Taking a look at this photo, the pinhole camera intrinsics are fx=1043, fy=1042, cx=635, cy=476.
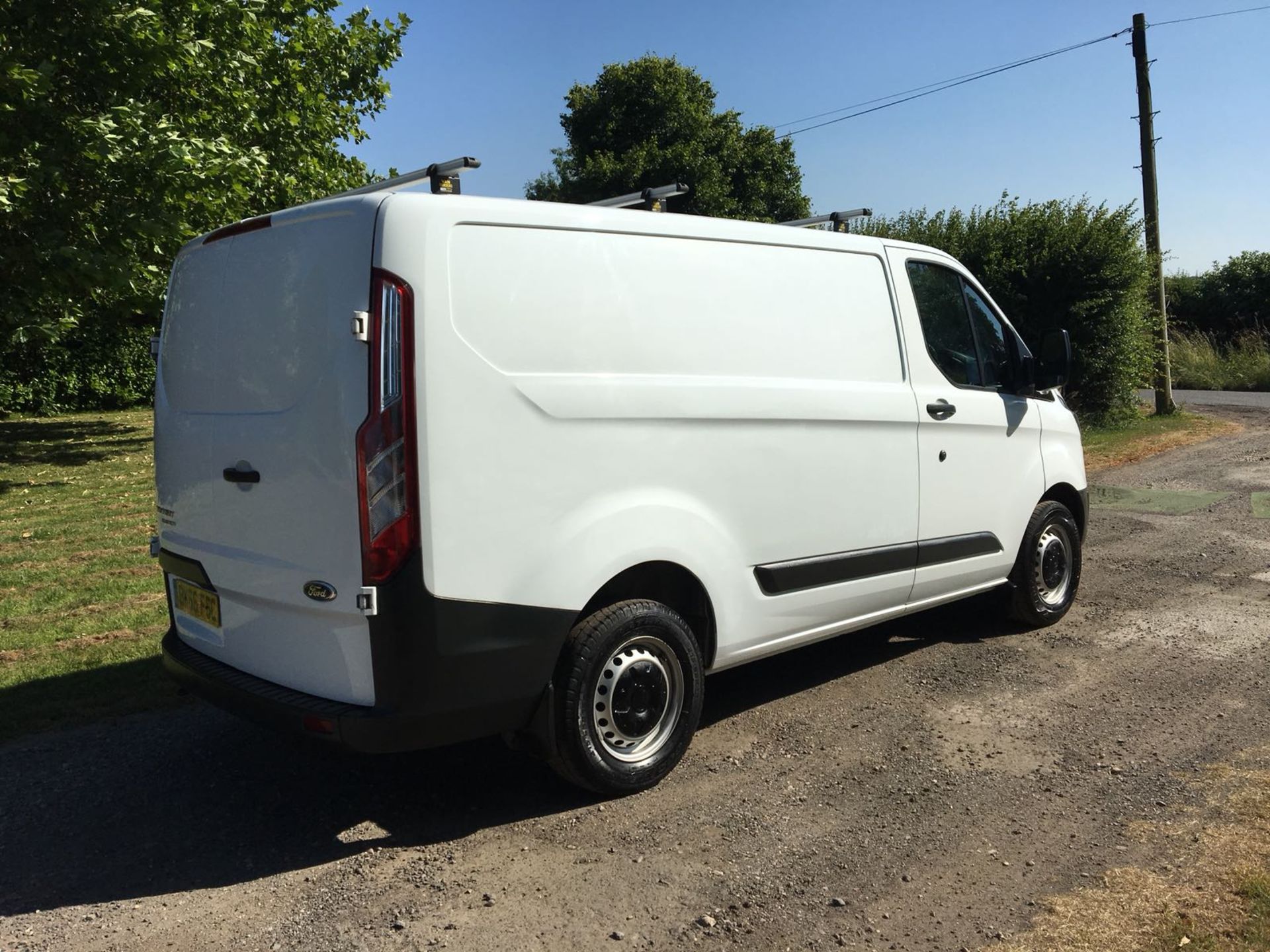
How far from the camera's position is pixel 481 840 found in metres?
3.69

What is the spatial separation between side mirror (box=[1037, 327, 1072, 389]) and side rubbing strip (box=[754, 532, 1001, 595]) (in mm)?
966

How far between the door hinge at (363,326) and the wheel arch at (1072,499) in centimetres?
433

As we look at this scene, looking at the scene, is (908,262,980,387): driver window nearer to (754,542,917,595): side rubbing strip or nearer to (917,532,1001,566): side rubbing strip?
(917,532,1001,566): side rubbing strip

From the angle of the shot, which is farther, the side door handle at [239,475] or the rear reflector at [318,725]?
the side door handle at [239,475]

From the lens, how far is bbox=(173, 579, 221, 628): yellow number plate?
3988 mm

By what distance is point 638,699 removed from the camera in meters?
4.00

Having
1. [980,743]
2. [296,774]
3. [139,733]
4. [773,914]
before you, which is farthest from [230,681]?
[980,743]

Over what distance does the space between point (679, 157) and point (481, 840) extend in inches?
1333

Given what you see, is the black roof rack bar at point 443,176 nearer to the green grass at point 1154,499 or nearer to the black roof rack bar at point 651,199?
the black roof rack bar at point 651,199

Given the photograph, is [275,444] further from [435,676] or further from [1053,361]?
[1053,361]

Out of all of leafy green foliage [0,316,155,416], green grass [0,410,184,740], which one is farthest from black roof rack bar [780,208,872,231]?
leafy green foliage [0,316,155,416]

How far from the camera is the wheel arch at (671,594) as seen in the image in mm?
3951

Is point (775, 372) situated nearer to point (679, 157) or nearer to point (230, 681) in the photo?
point (230, 681)

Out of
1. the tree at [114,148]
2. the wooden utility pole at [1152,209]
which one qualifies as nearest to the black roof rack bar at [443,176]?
the tree at [114,148]
